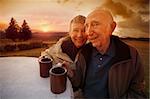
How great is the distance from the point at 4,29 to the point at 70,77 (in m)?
0.43

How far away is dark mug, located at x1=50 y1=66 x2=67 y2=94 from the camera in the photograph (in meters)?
1.37

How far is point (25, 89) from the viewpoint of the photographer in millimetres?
1449

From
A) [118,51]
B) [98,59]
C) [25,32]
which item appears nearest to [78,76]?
[98,59]

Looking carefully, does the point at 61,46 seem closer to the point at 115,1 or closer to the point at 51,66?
the point at 51,66

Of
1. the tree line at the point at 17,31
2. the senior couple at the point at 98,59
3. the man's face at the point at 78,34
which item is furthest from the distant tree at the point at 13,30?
the man's face at the point at 78,34

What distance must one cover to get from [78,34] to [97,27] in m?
0.11

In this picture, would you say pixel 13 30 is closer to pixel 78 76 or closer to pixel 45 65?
pixel 45 65

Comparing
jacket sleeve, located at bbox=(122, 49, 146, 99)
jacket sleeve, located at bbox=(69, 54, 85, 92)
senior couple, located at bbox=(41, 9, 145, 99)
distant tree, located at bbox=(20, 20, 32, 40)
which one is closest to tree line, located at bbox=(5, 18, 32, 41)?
distant tree, located at bbox=(20, 20, 32, 40)

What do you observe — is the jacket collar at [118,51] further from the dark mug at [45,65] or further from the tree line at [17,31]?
the tree line at [17,31]

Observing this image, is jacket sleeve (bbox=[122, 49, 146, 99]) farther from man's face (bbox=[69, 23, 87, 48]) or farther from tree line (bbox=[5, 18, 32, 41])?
tree line (bbox=[5, 18, 32, 41])

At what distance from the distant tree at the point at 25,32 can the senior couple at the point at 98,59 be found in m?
0.12

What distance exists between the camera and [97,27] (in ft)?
4.57

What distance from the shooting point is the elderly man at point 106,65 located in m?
1.40

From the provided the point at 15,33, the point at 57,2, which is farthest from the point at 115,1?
the point at 15,33
